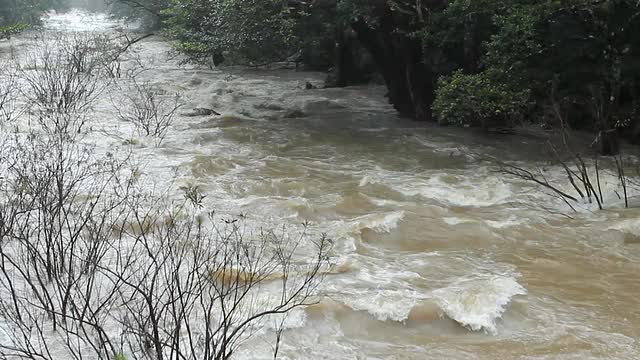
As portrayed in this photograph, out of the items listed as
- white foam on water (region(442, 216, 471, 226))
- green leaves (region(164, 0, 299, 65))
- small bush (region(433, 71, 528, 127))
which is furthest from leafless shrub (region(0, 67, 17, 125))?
white foam on water (region(442, 216, 471, 226))

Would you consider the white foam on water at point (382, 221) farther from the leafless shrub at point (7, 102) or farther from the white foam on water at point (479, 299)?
the leafless shrub at point (7, 102)

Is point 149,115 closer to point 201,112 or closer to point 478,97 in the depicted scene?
point 201,112

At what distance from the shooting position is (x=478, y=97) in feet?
31.3

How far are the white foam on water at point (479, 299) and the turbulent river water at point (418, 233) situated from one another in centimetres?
1

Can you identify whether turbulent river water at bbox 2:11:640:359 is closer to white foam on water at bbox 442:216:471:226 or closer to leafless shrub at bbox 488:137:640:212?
white foam on water at bbox 442:216:471:226

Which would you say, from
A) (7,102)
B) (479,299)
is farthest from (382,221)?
(7,102)

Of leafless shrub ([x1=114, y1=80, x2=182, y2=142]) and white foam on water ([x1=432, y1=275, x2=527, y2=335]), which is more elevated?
leafless shrub ([x1=114, y1=80, x2=182, y2=142])

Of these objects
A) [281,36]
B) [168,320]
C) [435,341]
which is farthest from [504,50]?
[168,320]

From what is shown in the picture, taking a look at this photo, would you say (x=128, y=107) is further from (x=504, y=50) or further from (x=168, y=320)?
(x=168, y=320)

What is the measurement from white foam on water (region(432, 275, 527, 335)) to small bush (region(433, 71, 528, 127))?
4429 mm

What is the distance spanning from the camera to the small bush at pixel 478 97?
368 inches

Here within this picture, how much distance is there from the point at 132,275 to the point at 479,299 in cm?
267

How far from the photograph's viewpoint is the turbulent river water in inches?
179

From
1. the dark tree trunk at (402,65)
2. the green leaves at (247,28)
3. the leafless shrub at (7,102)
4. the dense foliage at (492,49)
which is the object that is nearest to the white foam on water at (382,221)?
the dense foliage at (492,49)
